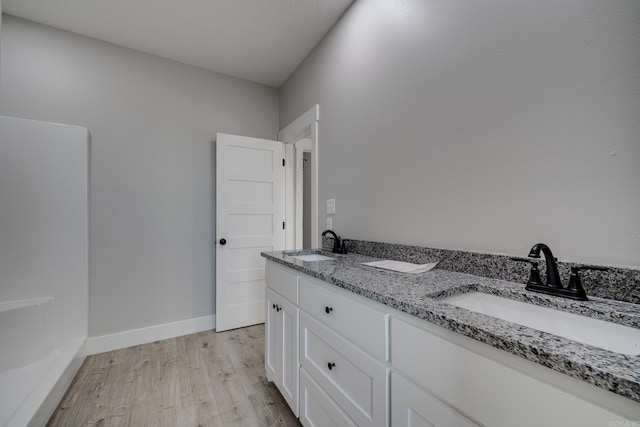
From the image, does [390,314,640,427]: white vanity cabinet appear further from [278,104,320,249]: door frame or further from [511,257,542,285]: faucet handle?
[278,104,320,249]: door frame

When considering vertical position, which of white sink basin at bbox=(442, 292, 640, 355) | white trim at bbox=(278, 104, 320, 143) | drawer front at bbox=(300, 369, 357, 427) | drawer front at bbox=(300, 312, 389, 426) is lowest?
drawer front at bbox=(300, 369, 357, 427)

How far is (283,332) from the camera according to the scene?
150 cm

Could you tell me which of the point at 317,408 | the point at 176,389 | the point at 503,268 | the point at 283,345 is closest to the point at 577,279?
the point at 503,268

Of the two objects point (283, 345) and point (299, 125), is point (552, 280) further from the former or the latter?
point (299, 125)

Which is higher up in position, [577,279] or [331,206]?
[331,206]

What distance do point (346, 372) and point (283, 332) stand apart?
610mm

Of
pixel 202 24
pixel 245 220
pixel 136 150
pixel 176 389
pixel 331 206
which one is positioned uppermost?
pixel 202 24

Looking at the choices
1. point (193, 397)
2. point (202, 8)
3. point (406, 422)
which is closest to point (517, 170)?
point (406, 422)

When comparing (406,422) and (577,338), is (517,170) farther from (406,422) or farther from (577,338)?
(406,422)

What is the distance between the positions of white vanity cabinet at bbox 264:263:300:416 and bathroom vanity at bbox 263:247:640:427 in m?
0.02

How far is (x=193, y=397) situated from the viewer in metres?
1.67

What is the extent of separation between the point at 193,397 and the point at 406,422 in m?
1.52

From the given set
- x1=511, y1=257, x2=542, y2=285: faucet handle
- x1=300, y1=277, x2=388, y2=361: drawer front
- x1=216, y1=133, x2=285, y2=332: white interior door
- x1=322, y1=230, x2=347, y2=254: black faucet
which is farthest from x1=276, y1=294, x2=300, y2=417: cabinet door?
x1=216, y1=133, x2=285, y2=332: white interior door

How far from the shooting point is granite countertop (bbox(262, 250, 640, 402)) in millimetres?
417
